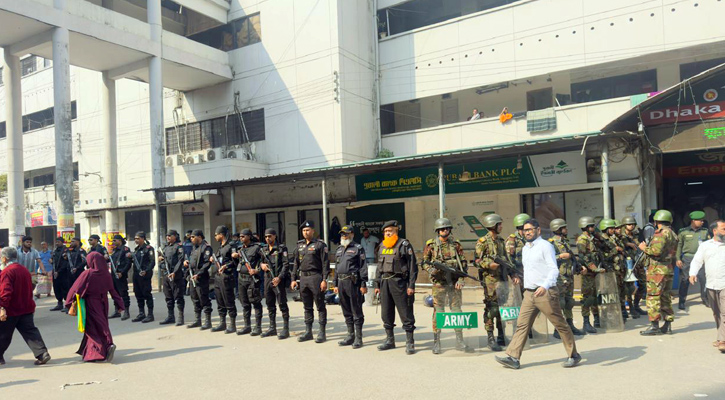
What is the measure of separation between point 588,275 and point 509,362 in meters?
2.79

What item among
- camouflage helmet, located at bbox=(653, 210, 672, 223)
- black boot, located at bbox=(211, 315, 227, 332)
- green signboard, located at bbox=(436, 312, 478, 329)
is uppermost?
camouflage helmet, located at bbox=(653, 210, 672, 223)

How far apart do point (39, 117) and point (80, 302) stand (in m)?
27.4

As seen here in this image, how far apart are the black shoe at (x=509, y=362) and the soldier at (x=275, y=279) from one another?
3.74 meters

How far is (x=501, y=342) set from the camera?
6922mm

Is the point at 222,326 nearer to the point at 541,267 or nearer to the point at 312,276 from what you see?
the point at 312,276

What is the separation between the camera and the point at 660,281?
279 inches

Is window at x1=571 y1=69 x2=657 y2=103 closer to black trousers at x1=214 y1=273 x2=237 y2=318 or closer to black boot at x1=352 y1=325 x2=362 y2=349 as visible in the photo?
black boot at x1=352 y1=325 x2=362 y2=349

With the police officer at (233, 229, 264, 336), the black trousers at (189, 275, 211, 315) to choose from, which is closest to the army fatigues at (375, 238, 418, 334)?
the police officer at (233, 229, 264, 336)

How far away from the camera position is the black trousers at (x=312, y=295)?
298 inches

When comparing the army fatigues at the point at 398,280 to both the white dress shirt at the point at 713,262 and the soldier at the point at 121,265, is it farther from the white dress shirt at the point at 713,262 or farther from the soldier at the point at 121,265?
the soldier at the point at 121,265

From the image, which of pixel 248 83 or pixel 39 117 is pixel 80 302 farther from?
pixel 39 117

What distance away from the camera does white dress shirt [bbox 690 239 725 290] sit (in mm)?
6316

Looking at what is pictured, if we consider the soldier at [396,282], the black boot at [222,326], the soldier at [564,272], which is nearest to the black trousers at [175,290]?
the black boot at [222,326]

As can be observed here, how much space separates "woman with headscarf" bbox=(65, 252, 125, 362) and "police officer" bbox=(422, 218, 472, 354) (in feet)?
15.4
